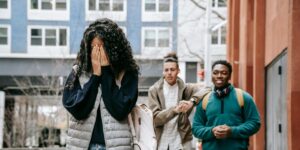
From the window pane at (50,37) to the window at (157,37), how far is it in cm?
605

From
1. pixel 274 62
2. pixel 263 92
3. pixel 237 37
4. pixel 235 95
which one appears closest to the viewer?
pixel 235 95

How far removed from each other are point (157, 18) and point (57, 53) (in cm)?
698

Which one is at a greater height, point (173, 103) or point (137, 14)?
point (137, 14)

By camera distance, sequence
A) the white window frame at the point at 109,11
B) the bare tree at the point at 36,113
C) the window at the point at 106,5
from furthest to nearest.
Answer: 1. the window at the point at 106,5
2. the white window frame at the point at 109,11
3. the bare tree at the point at 36,113

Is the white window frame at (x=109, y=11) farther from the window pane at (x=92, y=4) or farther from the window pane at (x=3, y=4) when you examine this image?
the window pane at (x=3, y=4)

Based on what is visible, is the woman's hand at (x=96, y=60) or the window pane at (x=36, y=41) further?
the window pane at (x=36, y=41)

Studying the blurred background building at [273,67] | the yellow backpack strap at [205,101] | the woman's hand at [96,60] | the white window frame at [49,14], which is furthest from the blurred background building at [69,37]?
the woman's hand at [96,60]

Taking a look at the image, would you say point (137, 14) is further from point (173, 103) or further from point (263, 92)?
point (173, 103)

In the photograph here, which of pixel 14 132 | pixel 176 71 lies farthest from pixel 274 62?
pixel 14 132

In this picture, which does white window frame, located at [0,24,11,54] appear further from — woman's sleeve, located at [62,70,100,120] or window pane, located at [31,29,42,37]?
woman's sleeve, located at [62,70,100,120]

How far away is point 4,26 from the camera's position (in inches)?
2008

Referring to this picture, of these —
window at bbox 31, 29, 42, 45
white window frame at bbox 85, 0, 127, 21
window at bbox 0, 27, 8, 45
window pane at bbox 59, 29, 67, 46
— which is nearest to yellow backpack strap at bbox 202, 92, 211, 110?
white window frame at bbox 85, 0, 127, 21

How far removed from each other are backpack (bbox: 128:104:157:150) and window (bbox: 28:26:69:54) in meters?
45.2

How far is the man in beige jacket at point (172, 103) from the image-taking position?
9406 mm
